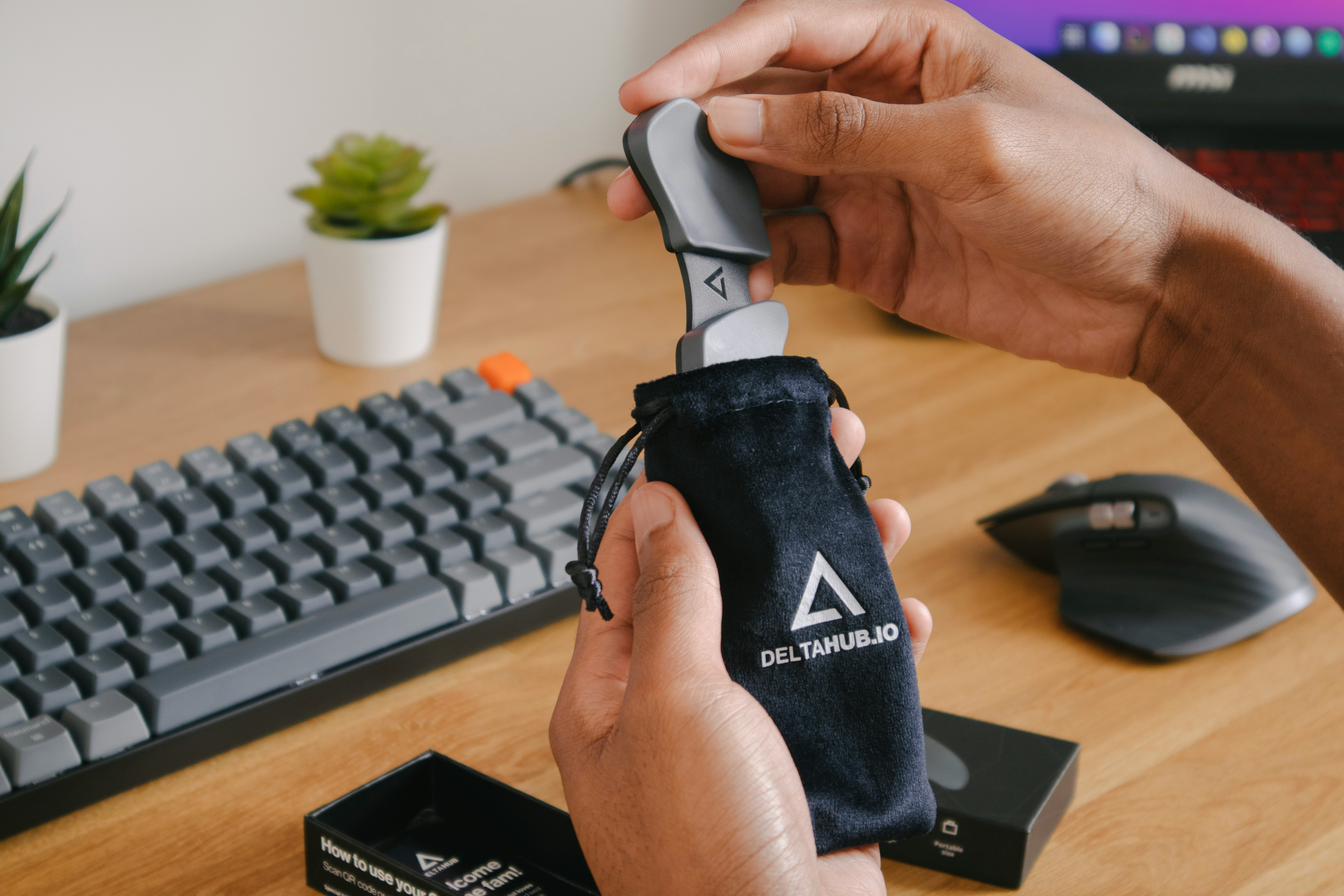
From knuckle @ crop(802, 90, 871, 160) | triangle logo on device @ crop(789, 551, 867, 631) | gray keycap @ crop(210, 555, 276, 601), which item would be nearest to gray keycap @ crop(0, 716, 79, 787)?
gray keycap @ crop(210, 555, 276, 601)

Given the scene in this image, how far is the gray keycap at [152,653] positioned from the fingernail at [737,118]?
34cm

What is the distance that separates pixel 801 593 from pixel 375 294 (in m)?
0.50

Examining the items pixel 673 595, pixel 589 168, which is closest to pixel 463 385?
pixel 673 595

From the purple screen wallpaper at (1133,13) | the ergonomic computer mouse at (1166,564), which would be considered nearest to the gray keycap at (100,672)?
the ergonomic computer mouse at (1166,564)

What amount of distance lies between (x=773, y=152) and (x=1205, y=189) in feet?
0.85

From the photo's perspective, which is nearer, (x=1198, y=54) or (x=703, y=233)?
(x=703, y=233)

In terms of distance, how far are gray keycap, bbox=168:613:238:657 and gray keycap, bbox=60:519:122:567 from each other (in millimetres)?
67

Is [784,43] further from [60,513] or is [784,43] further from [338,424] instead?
[60,513]

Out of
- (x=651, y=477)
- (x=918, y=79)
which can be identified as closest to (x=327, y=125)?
(x=918, y=79)

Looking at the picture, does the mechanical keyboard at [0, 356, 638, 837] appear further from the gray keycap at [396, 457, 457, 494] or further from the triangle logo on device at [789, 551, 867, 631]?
the triangle logo on device at [789, 551, 867, 631]

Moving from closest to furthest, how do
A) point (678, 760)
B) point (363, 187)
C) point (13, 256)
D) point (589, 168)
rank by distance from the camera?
point (678, 760), point (13, 256), point (363, 187), point (589, 168)

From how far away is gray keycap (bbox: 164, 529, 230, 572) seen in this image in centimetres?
60

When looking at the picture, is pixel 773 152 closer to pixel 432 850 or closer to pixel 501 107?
pixel 432 850

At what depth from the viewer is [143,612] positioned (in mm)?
558
